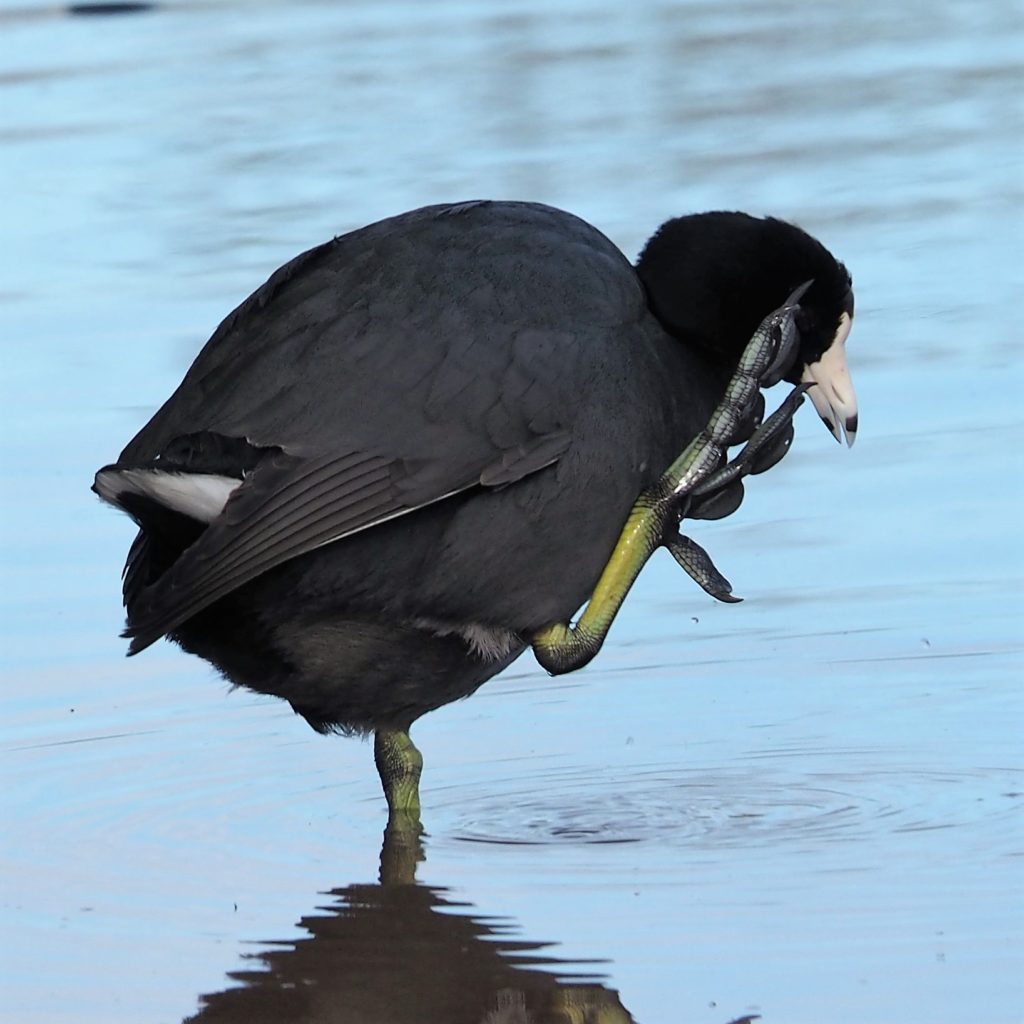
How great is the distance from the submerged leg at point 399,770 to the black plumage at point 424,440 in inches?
2.7

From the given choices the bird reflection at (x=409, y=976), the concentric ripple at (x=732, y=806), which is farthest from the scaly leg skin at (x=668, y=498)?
the bird reflection at (x=409, y=976)

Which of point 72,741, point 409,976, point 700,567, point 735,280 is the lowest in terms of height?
point 72,741

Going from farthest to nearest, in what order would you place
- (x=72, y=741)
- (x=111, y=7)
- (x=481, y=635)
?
(x=111, y=7), (x=72, y=741), (x=481, y=635)

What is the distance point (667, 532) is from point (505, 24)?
890cm

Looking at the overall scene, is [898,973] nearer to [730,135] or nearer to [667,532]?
[667,532]

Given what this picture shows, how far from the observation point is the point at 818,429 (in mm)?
7004

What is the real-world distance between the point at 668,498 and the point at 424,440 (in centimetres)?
52

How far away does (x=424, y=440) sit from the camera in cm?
457

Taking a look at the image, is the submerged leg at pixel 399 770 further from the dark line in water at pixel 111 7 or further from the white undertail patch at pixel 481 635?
the dark line in water at pixel 111 7

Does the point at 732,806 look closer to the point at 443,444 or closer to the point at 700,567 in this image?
the point at 700,567

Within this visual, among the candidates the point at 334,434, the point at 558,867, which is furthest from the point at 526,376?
the point at 558,867

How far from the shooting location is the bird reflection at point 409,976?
399 centimetres

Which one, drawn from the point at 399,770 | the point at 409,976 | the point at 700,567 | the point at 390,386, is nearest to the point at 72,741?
the point at 399,770

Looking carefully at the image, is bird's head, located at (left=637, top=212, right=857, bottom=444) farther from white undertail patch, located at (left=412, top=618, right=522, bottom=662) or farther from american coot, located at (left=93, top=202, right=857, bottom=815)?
white undertail patch, located at (left=412, top=618, right=522, bottom=662)
